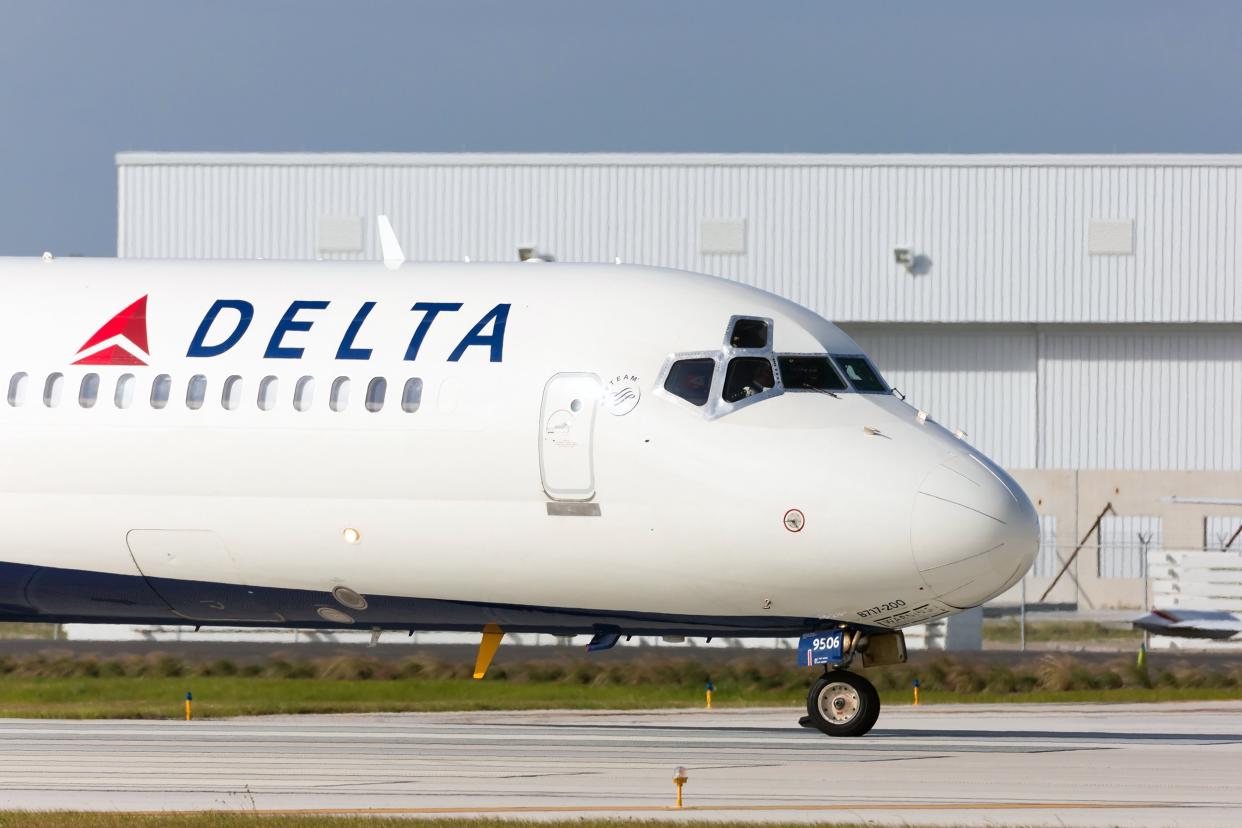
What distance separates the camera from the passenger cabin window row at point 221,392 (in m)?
21.8

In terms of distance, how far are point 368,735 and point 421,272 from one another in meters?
6.01

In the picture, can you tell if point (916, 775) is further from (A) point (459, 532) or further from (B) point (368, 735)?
(B) point (368, 735)

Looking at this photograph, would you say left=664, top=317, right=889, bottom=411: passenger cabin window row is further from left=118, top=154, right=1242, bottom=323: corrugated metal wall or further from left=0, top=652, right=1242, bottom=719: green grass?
left=118, top=154, right=1242, bottom=323: corrugated metal wall

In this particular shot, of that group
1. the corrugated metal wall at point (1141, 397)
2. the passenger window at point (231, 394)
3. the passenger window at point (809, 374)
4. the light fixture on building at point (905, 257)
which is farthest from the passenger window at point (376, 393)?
the corrugated metal wall at point (1141, 397)

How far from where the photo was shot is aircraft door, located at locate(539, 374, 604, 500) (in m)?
21.3

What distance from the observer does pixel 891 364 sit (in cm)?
6250

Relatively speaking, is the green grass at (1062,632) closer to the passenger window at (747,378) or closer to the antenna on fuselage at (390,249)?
the antenna on fuselage at (390,249)

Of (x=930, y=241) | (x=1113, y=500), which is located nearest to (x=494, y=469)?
(x=930, y=241)

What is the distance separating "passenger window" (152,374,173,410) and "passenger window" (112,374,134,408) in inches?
11.0

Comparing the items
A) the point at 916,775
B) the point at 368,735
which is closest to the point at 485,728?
the point at 368,735

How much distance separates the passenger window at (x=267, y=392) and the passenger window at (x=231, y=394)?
0.86 ft

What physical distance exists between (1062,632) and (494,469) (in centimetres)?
3435

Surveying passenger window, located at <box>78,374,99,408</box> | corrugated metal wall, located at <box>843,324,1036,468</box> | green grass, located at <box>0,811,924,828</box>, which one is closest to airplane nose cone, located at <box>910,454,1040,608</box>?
green grass, located at <box>0,811,924,828</box>

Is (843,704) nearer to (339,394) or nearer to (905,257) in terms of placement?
(339,394)
